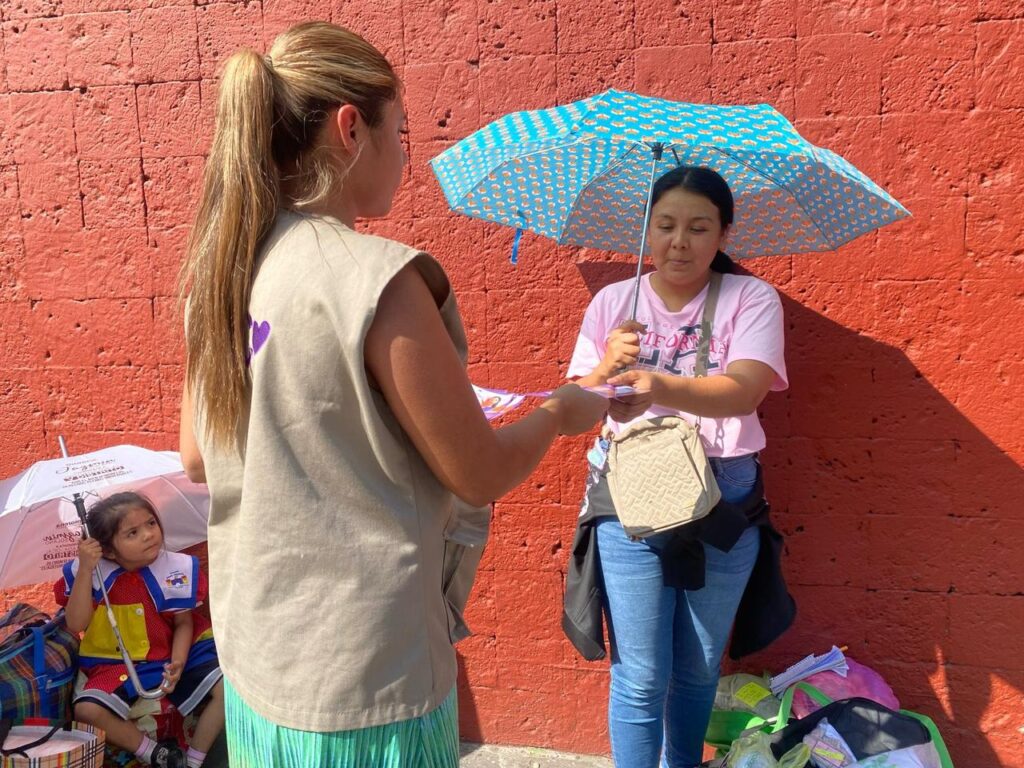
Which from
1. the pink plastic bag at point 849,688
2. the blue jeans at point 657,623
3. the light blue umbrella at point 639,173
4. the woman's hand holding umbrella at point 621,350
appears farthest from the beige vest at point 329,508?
the pink plastic bag at point 849,688

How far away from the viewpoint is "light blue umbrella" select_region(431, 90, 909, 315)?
2.14 m

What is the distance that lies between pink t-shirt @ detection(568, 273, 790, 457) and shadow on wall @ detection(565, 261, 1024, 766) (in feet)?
1.64

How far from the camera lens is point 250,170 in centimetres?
127

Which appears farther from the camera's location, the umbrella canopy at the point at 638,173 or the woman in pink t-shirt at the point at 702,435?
the woman in pink t-shirt at the point at 702,435

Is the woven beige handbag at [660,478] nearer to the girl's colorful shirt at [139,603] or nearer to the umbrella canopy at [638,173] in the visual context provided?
the umbrella canopy at [638,173]

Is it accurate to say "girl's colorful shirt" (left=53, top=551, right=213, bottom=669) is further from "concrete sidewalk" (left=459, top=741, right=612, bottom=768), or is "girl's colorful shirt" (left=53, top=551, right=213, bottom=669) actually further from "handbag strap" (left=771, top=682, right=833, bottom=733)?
"handbag strap" (left=771, top=682, right=833, bottom=733)

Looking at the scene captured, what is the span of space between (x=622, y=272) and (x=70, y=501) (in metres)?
2.14

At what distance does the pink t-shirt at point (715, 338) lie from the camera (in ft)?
7.86

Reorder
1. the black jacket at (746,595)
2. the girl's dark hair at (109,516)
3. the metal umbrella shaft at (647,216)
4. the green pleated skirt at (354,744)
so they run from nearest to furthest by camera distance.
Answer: the green pleated skirt at (354,744) < the metal umbrella shaft at (647,216) < the black jacket at (746,595) < the girl's dark hair at (109,516)

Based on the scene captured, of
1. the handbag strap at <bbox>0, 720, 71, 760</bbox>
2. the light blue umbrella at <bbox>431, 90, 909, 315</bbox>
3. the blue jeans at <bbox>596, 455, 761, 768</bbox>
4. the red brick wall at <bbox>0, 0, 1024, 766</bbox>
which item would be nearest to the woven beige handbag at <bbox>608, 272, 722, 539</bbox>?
the blue jeans at <bbox>596, 455, 761, 768</bbox>

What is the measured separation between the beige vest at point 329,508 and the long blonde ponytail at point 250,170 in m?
0.04

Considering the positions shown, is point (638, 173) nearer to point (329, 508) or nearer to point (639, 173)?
point (639, 173)

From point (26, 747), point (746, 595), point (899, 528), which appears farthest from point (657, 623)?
point (26, 747)

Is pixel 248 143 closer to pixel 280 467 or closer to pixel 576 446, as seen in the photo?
pixel 280 467
